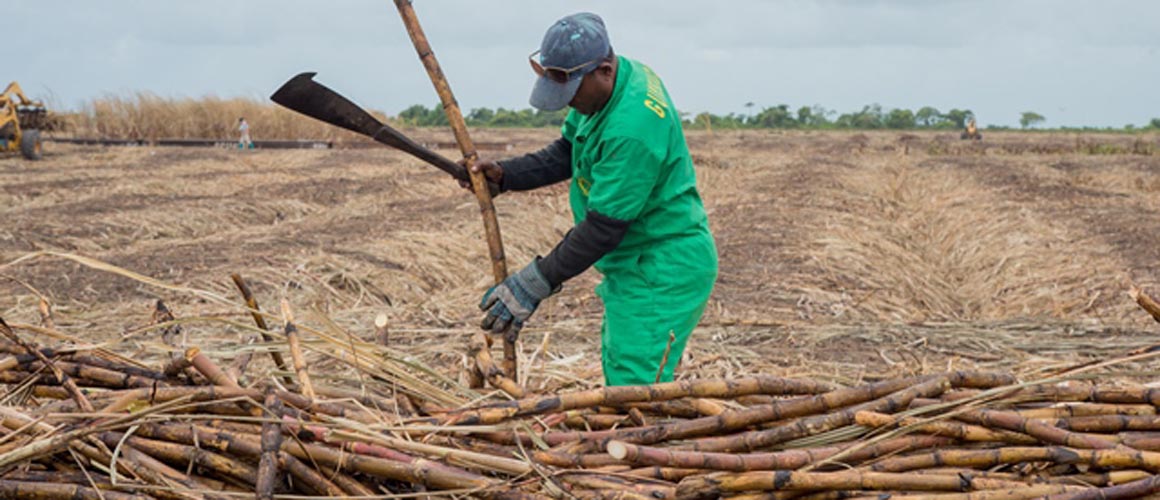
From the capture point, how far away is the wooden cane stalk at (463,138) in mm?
3146

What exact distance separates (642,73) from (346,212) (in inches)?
374

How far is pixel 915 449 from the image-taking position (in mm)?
2131

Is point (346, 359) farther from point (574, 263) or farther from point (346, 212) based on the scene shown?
point (346, 212)

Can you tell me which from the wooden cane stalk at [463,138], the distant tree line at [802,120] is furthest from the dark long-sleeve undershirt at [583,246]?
the distant tree line at [802,120]

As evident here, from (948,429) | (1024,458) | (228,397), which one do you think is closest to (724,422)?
(948,429)

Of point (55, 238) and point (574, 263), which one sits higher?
point (574, 263)

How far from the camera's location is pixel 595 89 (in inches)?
119

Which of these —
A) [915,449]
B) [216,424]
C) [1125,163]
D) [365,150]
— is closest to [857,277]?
[915,449]

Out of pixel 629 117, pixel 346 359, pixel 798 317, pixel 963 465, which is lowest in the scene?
pixel 798 317

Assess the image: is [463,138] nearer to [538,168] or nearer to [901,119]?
[538,168]

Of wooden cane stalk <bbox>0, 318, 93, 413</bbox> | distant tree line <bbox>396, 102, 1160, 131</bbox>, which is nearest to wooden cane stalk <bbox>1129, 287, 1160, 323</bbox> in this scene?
wooden cane stalk <bbox>0, 318, 93, 413</bbox>

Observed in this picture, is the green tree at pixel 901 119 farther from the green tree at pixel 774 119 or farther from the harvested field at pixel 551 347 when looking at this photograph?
the harvested field at pixel 551 347

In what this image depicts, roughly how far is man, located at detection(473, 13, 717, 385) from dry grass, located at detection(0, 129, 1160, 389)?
0.89ft

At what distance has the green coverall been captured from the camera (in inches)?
115
